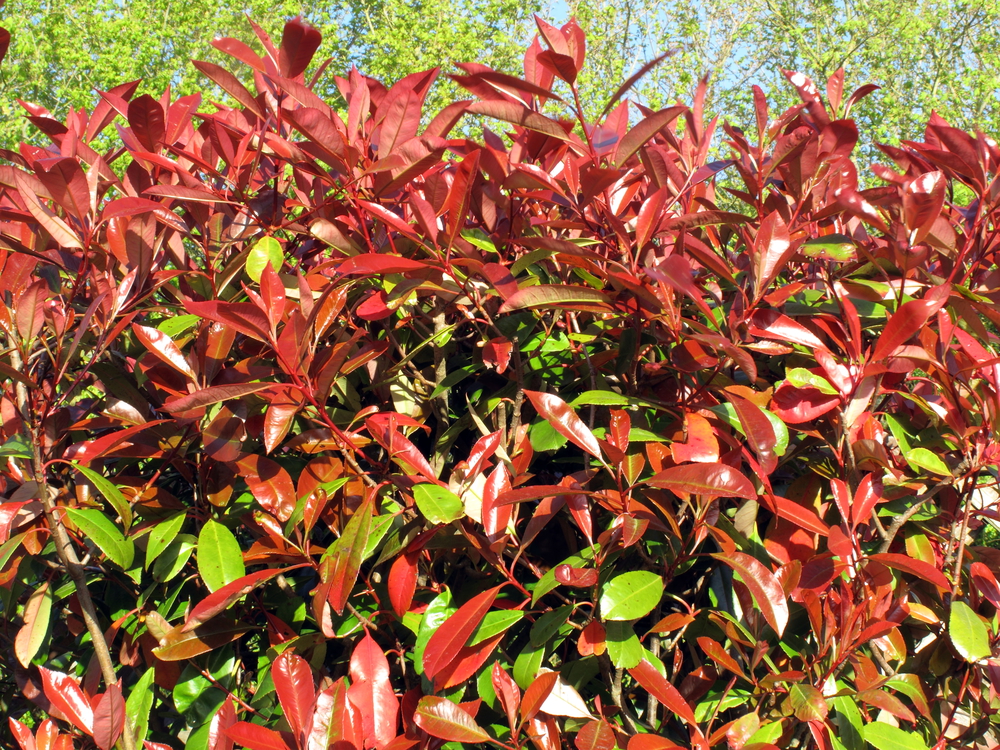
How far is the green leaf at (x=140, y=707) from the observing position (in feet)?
4.02

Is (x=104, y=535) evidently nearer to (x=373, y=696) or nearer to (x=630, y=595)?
(x=373, y=696)

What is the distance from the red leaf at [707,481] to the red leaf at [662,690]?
0.28m

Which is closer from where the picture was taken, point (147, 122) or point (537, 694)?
point (537, 694)

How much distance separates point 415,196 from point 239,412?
1.38 ft

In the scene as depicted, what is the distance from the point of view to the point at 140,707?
125 centimetres

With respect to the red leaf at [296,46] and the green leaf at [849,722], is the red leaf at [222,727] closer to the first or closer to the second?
the green leaf at [849,722]

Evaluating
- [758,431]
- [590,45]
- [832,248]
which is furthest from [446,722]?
[590,45]

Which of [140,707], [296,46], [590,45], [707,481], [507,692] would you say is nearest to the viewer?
[707,481]

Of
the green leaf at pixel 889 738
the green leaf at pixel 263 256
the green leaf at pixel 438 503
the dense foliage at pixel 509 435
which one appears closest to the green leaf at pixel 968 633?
the dense foliage at pixel 509 435

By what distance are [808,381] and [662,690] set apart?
1.56ft

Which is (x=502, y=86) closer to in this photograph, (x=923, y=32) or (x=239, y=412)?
(x=239, y=412)

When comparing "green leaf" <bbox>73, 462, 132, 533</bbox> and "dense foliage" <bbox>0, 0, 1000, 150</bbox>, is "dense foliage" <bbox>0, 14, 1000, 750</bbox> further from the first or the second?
"dense foliage" <bbox>0, 0, 1000, 150</bbox>

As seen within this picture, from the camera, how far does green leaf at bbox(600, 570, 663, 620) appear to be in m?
1.12

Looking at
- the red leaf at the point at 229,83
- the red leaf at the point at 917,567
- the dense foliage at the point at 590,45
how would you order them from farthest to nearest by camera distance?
the dense foliage at the point at 590,45, the red leaf at the point at 229,83, the red leaf at the point at 917,567
